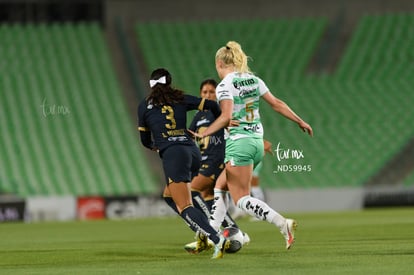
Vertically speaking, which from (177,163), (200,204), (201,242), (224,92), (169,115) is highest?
(224,92)

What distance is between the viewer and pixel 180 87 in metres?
29.2

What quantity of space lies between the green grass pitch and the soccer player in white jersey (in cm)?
48

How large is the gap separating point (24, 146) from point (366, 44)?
1180 centimetres

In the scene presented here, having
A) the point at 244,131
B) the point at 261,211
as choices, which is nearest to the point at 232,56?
the point at 244,131

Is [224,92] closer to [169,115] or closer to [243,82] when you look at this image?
[243,82]

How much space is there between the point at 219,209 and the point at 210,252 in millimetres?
594

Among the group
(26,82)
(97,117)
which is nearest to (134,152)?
(97,117)

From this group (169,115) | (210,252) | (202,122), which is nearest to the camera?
(169,115)

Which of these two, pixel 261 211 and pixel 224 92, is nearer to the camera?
pixel 224 92

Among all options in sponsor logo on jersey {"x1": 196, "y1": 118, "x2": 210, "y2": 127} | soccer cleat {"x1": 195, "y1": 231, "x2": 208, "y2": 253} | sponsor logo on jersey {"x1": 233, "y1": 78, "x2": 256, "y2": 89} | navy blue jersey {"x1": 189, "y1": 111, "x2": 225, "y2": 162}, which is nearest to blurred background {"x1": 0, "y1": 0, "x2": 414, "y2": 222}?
navy blue jersey {"x1": 189, "y1": 111, "x2": 225, "y2": 162}

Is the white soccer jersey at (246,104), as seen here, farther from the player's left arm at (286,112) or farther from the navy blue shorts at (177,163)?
the navy blue shorts at (177,163)

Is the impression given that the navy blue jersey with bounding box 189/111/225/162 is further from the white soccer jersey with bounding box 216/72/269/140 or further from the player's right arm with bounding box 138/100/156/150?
the white soccer jersey with bounding box 216/72/269/140

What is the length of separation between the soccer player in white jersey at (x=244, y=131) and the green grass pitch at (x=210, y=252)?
18.8 inches

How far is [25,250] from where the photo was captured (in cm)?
1347
